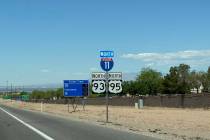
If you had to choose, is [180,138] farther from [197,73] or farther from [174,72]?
[197,73]

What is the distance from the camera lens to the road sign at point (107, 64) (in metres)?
30.1

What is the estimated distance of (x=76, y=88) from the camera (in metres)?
59.3

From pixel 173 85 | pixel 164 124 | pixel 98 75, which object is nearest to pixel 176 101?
pixel 164 124

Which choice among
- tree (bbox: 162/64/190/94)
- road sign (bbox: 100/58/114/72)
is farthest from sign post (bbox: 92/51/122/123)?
tree (bbox: 162/64/190/94)

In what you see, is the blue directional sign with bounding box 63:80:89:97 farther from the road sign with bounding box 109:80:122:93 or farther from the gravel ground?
the road sign with bounding box 109:80:122:93

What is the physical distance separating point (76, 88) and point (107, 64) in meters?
29.5

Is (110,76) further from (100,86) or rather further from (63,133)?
(63,133)

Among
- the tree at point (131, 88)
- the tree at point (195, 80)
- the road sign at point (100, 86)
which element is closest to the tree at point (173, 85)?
the tree at point (131, 88)

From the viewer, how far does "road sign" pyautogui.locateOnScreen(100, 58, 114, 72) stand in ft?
98.8

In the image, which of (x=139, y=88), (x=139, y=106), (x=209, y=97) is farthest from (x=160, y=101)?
(x=139, y=88)

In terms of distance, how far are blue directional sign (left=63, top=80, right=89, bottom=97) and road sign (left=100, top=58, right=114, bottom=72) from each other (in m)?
28.8

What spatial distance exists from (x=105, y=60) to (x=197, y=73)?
131414 mm

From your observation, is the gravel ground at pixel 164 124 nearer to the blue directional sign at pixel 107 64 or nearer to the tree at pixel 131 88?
the blue directional sign at pixel 107 64

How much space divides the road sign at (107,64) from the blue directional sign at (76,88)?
2879 centimetres
